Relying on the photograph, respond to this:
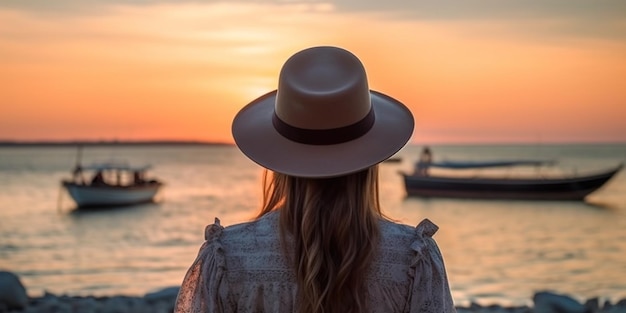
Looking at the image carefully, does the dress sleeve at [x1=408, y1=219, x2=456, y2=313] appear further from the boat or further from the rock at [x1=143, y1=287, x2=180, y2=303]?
the boat

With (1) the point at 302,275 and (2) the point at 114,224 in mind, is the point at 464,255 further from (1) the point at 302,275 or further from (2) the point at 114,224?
(1) the point at 302,275

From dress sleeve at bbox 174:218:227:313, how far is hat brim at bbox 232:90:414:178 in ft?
0.62

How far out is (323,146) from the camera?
2.21 meters

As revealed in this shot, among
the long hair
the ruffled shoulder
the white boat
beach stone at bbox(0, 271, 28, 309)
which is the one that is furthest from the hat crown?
the white boat

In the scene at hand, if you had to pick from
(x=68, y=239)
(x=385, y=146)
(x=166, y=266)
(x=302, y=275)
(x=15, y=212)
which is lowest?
(x=302, y=275)

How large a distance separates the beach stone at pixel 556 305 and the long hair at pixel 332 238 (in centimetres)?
698

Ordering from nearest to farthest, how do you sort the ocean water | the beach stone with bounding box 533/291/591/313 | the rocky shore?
the beach stone with bounding box 533/291/591/313, the rocky shore, the ocean water

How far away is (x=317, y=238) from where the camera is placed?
215 centimetres

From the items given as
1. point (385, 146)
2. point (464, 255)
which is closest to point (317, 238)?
point (385, 146)

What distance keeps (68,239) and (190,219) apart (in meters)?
7.20

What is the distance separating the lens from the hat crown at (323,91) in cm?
223

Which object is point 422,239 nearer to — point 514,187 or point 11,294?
point 11,294

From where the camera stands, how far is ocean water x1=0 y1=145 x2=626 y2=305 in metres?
16.4

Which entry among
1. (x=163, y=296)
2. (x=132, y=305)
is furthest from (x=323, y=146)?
(x=163, y=296)
